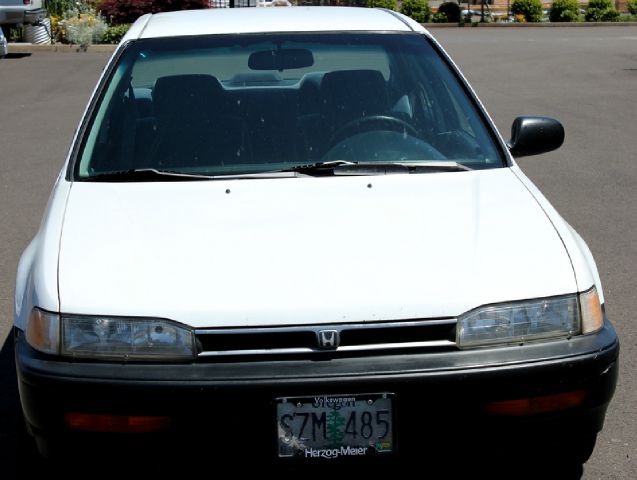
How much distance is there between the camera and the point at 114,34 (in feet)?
76.5

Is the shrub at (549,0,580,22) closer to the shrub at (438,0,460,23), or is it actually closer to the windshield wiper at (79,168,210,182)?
the shrub at (438,0,460,23)

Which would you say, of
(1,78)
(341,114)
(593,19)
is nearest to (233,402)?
(341,114)

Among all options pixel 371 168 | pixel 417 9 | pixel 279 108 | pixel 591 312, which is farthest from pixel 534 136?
pixel 417 9

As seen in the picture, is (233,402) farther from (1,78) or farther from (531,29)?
(531,29)

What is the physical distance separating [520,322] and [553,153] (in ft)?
24.5

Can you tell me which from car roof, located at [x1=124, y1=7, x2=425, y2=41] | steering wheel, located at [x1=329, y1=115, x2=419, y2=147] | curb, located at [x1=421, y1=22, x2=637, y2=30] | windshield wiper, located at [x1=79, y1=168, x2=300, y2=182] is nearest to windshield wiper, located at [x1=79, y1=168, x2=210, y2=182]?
windshield wiper, located at [x1=79, y1=168, x2=300, y2=182]

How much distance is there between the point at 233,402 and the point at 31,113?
11728 mm

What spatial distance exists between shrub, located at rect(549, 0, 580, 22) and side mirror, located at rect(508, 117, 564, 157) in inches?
1296

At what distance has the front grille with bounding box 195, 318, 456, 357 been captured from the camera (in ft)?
10.3

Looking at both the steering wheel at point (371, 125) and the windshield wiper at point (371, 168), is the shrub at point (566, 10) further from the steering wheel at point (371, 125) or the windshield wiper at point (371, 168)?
the windshield wiper at point (371, 168)

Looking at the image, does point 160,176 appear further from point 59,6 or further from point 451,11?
point 451,11

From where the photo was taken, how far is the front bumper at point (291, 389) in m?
3.08

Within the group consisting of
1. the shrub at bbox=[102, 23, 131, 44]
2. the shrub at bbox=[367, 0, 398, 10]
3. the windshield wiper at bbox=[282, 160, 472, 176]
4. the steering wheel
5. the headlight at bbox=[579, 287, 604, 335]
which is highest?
the steering wheel

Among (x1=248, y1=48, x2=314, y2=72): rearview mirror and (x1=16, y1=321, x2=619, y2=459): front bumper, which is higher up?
(x1=248, y1=48, x2=314, y2=72): rearview mirror
